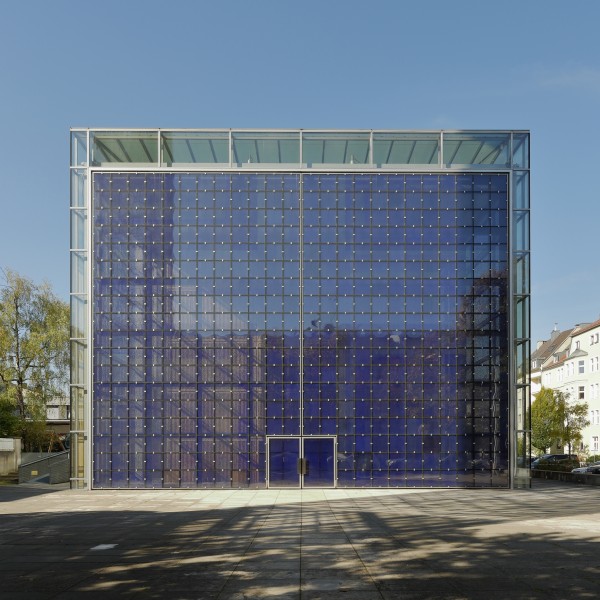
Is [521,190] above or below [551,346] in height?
above

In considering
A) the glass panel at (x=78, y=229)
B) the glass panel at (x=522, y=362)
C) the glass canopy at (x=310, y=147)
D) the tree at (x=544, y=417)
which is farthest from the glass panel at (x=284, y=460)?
the tree at (x=544, y=417)

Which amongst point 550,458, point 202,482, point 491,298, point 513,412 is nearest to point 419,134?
point 491,298

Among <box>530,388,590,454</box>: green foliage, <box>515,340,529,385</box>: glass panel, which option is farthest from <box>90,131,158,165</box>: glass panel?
<box>530,388,590,454</box>: green foliage

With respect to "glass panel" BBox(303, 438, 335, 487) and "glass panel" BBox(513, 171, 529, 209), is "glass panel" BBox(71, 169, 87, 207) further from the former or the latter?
"glass panel" BBox(513, 171, 529, 209)

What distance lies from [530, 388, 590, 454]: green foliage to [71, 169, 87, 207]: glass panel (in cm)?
5254

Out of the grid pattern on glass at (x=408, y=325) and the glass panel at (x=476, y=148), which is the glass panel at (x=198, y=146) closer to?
the grid pattern on glass at (x=408, y=325)

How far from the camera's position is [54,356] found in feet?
209

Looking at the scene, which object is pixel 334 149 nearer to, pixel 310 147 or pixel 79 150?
pixel 310 147

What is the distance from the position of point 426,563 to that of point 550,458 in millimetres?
60748

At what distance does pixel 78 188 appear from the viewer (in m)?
45.3

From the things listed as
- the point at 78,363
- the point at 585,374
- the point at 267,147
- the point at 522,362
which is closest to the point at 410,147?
the point at 267,147

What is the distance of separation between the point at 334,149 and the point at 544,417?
52.7 meters

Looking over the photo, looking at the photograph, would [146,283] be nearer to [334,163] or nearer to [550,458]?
[334,163]

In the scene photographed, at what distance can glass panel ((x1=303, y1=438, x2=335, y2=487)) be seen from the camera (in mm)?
43375
